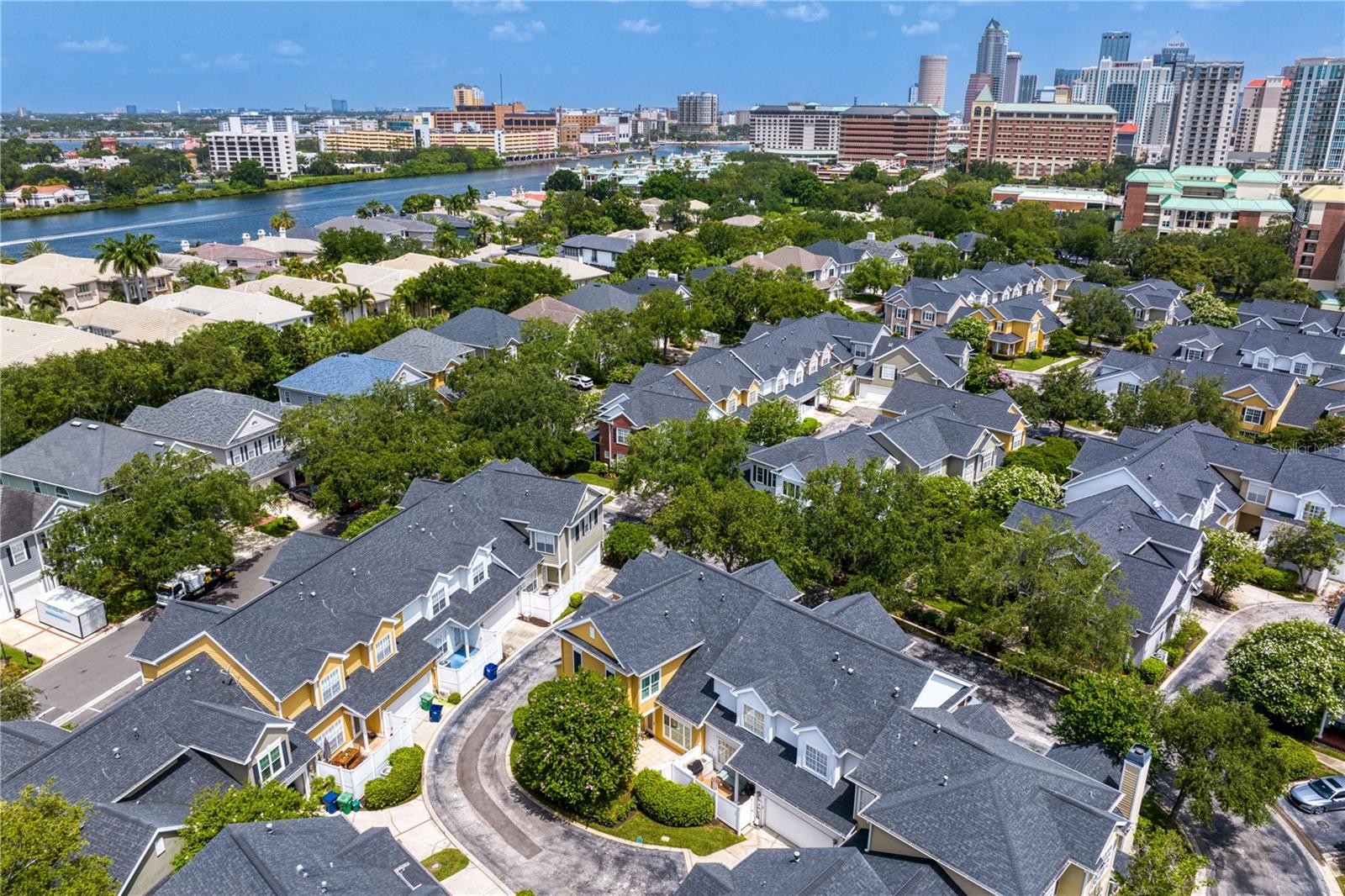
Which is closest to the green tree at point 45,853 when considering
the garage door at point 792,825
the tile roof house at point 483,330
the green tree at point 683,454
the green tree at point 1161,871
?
the garage door at point 792,825

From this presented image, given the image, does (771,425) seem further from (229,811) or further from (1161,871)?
(229,811)

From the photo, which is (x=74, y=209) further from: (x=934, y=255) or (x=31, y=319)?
(x=934, y=255)

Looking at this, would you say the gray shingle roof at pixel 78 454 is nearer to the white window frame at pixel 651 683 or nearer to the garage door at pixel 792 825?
the white window frame at pixel 651 683

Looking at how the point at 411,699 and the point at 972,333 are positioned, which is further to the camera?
the point at 972,333

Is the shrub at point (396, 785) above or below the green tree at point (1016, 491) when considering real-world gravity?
below

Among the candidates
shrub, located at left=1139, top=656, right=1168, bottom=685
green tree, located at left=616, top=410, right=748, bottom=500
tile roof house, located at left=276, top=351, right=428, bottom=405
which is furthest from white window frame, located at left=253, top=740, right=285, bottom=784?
shrub, located at left=1139, top=656, right=1168, bottom=685

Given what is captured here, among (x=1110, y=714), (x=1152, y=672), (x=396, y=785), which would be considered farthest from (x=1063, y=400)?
(x=396, y=785)
